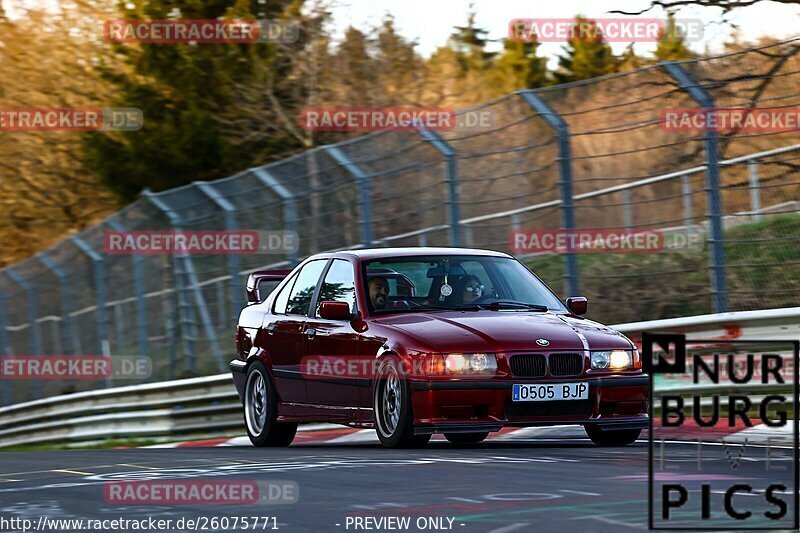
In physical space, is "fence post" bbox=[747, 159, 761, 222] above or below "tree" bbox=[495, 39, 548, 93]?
below

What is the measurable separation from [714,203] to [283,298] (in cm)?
345

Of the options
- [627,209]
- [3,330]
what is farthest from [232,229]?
[3,330]

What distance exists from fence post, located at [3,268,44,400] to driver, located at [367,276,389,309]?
15.6 m

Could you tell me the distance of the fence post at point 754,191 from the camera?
12.0 meters

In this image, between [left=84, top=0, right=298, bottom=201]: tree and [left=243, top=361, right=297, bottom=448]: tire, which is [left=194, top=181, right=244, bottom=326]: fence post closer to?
[left=243, top=361, right=297, bottom=448]: tire

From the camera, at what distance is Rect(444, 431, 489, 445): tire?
1095 cm

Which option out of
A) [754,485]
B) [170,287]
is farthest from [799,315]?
[170,287]

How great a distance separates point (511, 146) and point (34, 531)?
8.17 metres

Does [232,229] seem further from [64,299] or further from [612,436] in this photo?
[612,436]

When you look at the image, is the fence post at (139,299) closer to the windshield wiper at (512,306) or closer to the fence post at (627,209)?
the fence post at (627,209)

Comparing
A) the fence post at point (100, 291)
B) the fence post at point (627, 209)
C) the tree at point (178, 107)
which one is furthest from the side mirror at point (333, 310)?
the tree at point (178, 107)

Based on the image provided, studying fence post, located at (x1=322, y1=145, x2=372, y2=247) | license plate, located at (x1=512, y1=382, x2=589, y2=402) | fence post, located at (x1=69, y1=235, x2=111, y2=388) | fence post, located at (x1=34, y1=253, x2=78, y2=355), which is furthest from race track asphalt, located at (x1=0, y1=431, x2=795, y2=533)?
fence post, located at (x1=34, y1=253, x2=78, y2=355)

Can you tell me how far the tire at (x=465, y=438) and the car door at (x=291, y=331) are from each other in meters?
1.20

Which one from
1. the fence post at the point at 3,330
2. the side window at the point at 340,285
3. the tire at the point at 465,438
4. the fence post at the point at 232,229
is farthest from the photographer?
the fence post at the point at 3,330
